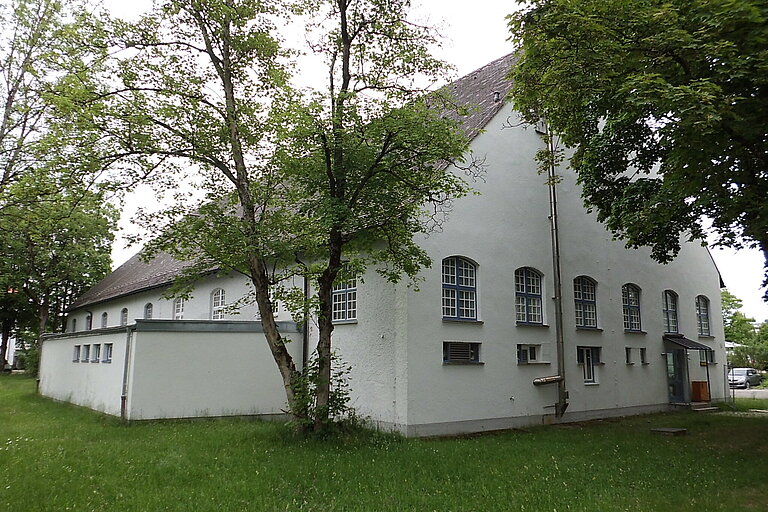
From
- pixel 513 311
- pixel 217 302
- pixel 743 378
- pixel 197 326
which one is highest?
pixel 217 302

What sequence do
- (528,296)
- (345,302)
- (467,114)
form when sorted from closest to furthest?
(467,114) → (345,302) → (528,296)

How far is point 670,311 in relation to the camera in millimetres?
20953

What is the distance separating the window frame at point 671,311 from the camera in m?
20.6

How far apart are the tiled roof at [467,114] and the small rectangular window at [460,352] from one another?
4.99 m

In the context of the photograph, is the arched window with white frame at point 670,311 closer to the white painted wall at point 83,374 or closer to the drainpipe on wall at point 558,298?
the drainpipe on wall at point 558,298

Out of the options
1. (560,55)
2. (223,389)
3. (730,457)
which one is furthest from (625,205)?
(223,389)

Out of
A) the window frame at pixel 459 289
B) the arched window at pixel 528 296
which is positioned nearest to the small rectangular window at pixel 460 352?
the window frame at pixel 459 289

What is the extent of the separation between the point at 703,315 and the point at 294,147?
18.3 metres

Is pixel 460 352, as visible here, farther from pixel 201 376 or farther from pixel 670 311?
pixel 670 311

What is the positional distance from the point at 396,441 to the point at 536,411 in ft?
16.2

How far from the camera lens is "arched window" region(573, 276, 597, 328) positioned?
17.4 metres

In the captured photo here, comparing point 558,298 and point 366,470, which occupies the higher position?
point 558,298

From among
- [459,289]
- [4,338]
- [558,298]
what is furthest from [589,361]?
[4,338]

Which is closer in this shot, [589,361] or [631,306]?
[589,361]
